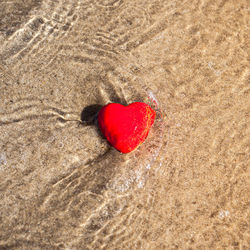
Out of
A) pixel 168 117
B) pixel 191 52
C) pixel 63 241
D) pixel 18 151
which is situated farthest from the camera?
pixel 191 52

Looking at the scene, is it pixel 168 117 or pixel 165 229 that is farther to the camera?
pixel 168 117

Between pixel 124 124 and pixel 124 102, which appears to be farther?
pixel 124 102

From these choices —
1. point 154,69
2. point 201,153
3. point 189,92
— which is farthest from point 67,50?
point 201,153

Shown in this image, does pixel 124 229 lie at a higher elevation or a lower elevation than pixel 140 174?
lower

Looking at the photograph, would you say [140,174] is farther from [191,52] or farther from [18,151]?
[191,52]
